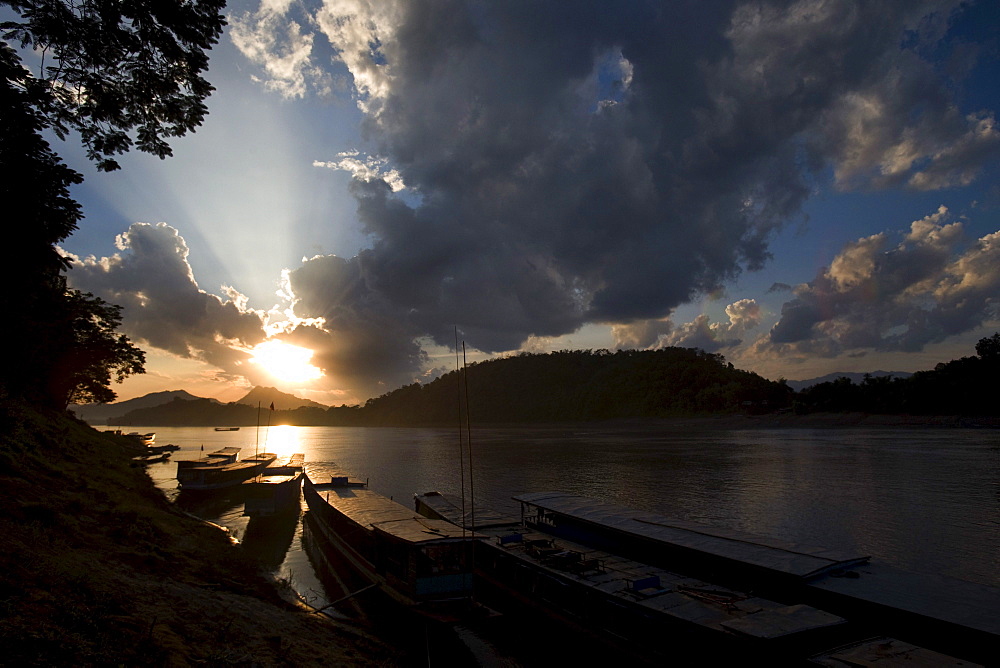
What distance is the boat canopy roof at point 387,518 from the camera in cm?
1955

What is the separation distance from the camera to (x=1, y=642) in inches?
303

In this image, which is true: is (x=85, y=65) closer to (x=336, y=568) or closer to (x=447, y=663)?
(x=447, y=663)

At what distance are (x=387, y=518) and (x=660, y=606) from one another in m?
12.8

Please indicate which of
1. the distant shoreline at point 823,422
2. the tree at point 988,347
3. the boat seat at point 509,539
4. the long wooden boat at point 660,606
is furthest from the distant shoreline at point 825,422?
the boat seat at point 509,539

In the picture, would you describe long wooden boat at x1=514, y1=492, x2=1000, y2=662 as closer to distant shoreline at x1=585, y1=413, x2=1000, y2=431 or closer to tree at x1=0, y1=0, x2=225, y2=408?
tree at x1=0, y1=0, x2=225, y2=408

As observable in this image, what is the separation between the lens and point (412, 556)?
18.7 meters

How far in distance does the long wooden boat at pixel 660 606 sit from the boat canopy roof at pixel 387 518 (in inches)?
129

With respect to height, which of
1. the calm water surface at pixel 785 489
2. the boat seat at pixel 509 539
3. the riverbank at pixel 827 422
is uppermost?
the riverbank at pixel 827 422

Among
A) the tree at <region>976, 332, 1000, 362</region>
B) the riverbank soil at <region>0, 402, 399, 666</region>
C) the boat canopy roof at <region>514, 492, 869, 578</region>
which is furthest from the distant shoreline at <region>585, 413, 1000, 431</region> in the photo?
the riverbank soil at <region>0, 402, 399, 666</region>

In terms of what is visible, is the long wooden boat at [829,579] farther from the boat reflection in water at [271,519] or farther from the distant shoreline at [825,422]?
the distant shoreline at [825,422]

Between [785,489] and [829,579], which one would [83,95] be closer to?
[829,579]

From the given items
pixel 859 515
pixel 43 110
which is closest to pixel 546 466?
pixel 859 515

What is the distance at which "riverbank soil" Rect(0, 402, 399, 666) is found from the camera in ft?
30.1

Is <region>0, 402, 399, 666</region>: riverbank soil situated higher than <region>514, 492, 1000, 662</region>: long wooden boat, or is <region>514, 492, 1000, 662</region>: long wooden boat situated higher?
<region>0, 402, 399, 666</region>: riverbank soil
